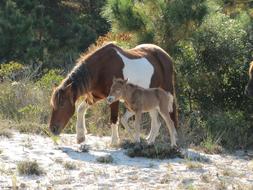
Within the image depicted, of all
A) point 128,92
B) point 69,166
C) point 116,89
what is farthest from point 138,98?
point 69,166

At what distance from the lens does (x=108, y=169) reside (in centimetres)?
819

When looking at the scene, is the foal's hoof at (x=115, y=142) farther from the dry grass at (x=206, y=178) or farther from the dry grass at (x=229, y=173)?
the dry grass at (x=206, y=178)

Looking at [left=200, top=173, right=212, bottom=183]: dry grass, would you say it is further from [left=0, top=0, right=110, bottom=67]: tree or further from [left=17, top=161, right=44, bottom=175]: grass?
[left=0, top=0, right=110, bottom=67]: tree

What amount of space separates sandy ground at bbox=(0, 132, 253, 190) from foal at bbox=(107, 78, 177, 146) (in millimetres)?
679

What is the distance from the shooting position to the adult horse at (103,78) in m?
9.62

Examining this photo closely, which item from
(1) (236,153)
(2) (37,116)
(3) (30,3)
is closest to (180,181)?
(1) (236,153)

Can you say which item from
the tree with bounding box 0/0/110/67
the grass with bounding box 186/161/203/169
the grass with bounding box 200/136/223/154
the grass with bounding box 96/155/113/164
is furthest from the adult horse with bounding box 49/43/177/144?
the tree with bounding box 0/0/110/67

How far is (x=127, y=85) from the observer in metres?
9.64

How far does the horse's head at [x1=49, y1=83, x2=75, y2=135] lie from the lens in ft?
31.4

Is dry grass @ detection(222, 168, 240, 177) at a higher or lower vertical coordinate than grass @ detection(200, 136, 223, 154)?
lower

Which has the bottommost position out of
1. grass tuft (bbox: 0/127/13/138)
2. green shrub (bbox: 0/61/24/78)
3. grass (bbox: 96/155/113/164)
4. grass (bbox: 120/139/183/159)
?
grass (bbox: 96/155/113/164)

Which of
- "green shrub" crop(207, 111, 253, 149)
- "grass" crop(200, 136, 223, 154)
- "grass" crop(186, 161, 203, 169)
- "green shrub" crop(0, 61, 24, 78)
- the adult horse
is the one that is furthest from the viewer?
"green shrub" crop(0, 61, 24, 78)

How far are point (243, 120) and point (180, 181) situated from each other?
5103 mm

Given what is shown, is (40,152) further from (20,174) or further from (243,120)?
(243,120)
